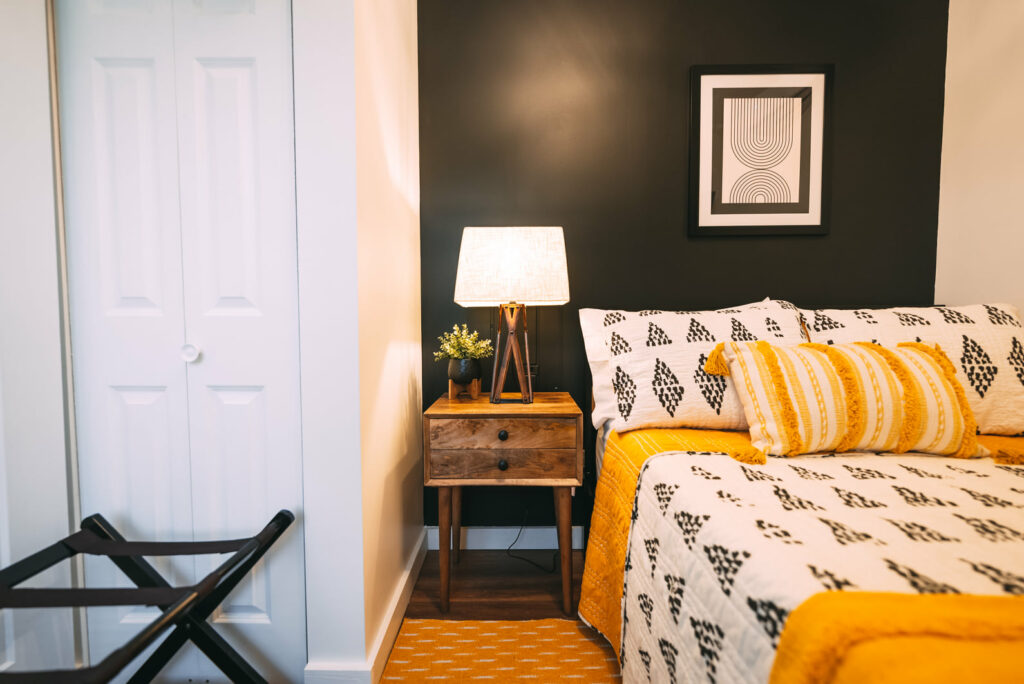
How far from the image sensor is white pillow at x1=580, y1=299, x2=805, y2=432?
158cm

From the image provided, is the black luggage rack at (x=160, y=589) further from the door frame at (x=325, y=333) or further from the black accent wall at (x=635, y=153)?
the black accent wall at (x=635, y=153)

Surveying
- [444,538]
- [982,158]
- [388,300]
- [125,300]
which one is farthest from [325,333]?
[982,158]

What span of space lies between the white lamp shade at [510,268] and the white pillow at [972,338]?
0.94 m

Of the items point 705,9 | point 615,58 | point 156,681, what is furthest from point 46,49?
point 705,9

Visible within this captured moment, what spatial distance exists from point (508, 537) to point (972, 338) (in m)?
1.90

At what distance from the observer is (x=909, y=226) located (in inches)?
87.2

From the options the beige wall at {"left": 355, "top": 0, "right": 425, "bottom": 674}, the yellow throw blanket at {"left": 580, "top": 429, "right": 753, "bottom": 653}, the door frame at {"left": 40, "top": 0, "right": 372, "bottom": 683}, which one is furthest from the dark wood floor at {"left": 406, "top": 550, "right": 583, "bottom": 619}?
the door frame at {"left": 40, "top": 0, "right": 372, "bottom": 683}

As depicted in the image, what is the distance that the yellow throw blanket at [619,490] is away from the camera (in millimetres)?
1403

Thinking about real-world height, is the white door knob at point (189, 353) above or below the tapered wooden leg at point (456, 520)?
above

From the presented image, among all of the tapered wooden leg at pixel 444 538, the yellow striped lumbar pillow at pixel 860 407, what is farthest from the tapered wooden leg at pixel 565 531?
the yellow striped lumbar pillow at pixel 860 407

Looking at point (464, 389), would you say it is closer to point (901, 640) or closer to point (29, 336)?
point (29, 336)

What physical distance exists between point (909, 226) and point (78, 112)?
316 centimetres

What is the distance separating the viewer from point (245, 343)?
4.47 ft

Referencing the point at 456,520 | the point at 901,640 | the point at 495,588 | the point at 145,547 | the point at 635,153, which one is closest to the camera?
the point at 901,640
